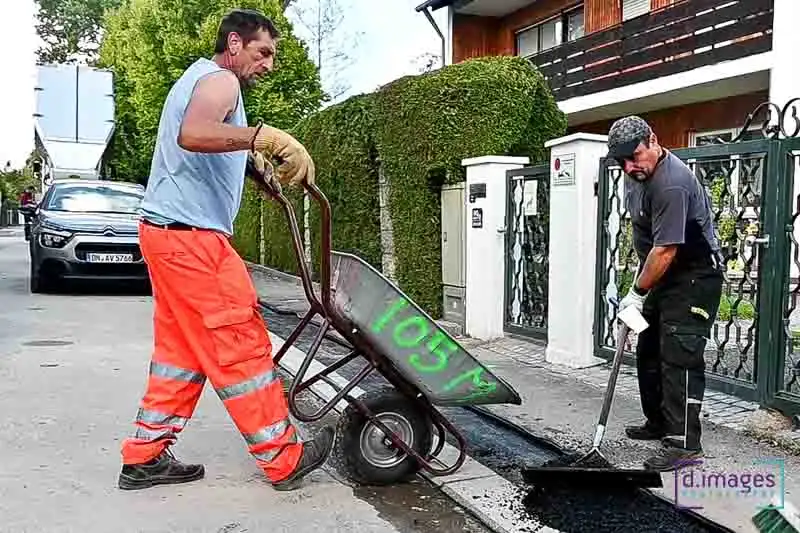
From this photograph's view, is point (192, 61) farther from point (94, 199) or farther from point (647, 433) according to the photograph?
point (647, 433)

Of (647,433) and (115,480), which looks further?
(647,433)

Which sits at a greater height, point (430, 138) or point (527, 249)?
point (430, 138)

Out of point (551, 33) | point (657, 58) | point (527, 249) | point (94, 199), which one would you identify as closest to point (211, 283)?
point (527, 249)

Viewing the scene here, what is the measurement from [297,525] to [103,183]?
1084 centimetres

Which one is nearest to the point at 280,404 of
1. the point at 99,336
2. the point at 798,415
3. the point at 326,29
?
the point at 798,415

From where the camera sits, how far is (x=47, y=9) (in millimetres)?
52812

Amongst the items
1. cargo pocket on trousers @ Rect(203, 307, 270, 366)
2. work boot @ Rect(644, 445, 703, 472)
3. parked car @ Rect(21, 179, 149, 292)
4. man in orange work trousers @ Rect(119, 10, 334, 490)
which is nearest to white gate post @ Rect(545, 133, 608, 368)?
work boot @ Rect(644, 445, 703, 472)

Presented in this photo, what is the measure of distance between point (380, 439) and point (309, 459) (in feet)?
1.18

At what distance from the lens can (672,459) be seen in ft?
14.1

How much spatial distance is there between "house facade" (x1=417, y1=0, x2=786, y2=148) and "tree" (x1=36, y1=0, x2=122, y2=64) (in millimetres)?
37814

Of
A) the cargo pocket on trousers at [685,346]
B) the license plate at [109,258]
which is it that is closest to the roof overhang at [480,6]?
the license plate at [109,258]

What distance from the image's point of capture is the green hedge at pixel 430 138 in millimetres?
8625

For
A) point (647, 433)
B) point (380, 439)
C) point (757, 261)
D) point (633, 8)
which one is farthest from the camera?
point (633, 8)

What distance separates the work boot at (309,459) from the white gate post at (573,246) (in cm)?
345
